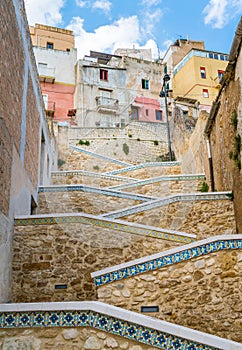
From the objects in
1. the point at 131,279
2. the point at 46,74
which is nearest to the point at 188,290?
the point at 131,279

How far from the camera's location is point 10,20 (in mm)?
7512

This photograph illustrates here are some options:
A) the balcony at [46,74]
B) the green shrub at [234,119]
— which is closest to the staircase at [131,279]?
the green shrub at [234,119]

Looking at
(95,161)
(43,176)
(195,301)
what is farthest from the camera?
(95,161)

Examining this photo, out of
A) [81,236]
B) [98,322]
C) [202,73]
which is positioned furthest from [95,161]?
[202,73]

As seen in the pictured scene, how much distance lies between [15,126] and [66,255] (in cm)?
284

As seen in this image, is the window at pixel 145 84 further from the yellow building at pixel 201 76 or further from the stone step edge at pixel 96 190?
the stone step edge at pixel 96 190

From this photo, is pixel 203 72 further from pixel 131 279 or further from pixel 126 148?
pixel 131 279

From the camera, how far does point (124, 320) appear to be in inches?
176

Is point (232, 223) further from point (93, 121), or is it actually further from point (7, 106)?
point (93, 121)

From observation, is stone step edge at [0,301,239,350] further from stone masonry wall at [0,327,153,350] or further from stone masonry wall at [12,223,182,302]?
stone masonry wall at [12,223,182,302]

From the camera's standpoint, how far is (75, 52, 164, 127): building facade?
30.3 m

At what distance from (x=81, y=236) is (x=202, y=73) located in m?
32.2

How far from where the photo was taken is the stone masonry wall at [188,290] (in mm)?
5863

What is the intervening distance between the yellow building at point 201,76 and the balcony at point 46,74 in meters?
12.3
